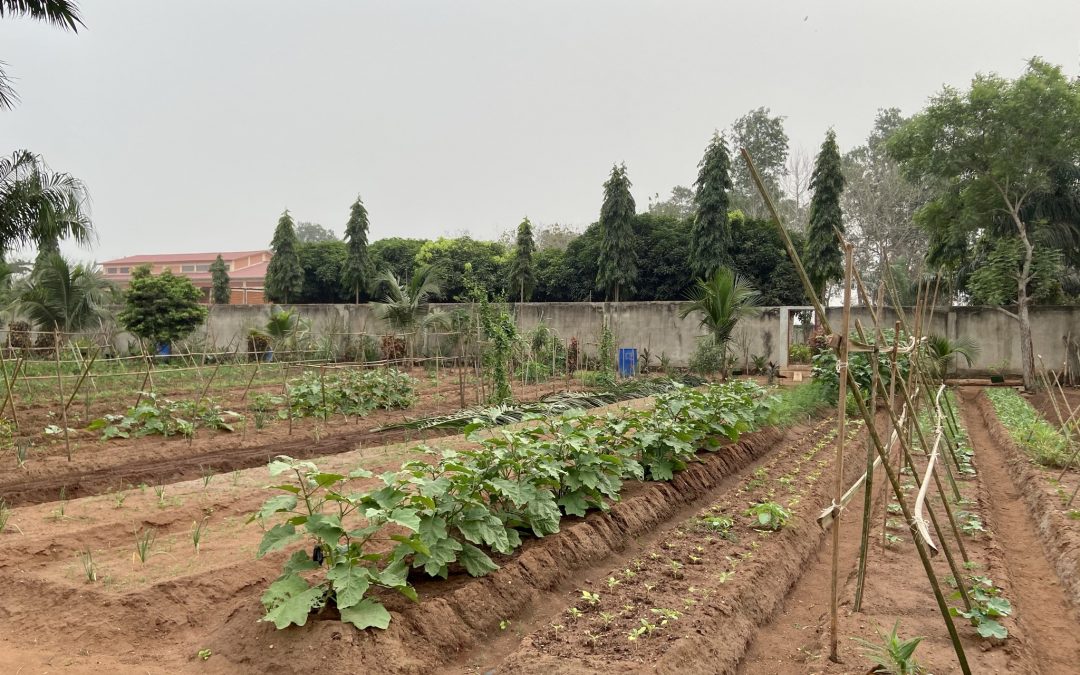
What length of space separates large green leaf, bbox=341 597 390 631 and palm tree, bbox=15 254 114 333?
18.5 metres

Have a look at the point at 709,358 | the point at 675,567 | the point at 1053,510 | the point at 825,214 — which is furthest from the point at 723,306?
the point at 675,567

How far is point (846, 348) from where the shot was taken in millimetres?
3254

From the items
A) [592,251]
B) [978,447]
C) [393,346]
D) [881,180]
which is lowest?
[978,447]

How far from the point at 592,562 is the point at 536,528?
0.53 metres

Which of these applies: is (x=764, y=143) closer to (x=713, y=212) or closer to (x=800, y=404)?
(x=713, y=212)

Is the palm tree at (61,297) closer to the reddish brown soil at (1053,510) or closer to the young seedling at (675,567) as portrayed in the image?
the young seedling at (675,567)

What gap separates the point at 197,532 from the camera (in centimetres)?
436

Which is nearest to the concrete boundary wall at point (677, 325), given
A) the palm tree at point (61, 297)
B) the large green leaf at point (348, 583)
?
the palm tree at point (61, 297)

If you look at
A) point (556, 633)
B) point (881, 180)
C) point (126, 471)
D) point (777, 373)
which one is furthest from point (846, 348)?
point (881, 180)

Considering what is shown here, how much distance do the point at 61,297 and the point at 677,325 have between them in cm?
1657

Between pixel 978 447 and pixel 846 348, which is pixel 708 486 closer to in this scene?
pixel 846 348

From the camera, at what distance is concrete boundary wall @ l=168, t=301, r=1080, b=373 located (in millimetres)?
16828

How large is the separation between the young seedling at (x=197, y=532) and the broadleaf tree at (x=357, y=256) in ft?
67.7

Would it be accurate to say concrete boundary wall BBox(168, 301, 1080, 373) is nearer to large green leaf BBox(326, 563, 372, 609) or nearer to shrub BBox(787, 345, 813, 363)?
shrub BBox(787, 345, 813, 363)
